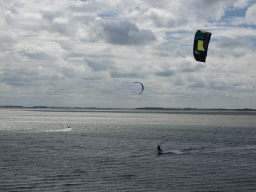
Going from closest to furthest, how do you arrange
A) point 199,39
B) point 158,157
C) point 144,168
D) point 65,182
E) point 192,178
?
point 65,182 → point 192,178 → point 144,168 → point 199,39 → point 158,157

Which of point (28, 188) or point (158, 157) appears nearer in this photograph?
point (28, 188)

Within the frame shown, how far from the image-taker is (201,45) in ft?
67.0

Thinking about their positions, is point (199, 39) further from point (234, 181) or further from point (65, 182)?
point (65, 182)

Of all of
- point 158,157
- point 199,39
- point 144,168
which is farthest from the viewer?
point 158,157

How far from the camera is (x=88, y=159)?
70.3ft

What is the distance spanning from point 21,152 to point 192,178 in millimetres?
15226

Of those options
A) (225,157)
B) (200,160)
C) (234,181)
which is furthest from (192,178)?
(225,157)

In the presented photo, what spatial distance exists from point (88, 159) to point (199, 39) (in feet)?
39.2

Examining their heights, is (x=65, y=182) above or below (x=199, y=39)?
below

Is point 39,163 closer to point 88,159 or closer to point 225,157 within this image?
point 88,159

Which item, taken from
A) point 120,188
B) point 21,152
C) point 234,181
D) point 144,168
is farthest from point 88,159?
point 234,181

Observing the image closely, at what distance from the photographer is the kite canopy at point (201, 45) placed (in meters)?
20.2

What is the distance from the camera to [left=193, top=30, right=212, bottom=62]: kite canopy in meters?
20.2

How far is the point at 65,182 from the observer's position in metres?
14.5
